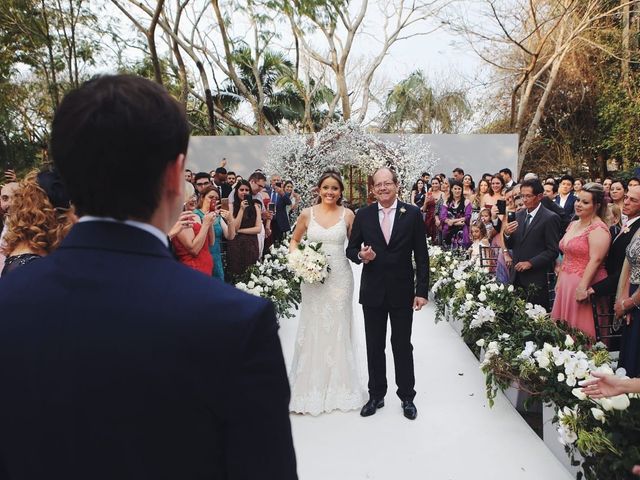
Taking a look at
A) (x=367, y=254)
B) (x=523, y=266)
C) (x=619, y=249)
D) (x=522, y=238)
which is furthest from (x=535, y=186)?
(x=367, y=254)

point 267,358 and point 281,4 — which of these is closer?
point 267,358

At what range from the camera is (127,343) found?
2.81 feet

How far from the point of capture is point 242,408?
0.89 metres

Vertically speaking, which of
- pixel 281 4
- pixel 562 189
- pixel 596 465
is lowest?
pixel 596 465

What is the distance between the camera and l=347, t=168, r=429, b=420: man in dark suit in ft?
13.3

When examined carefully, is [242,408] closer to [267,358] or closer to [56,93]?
[267,358]

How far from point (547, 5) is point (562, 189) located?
589 inches

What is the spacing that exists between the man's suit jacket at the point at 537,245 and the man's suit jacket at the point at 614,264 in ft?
1.59

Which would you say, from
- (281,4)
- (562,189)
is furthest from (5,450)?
(281,4)

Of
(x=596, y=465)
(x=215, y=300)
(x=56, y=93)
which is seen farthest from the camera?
(x=56, y=93)

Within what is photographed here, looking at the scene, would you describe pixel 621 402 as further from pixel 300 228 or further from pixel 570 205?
pixel 570 205

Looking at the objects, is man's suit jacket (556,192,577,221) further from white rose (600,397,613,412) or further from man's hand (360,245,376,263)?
white rose (600,397,613,412)

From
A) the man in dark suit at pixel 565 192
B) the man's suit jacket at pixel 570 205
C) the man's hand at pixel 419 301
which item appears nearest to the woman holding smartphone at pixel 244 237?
the man's hand at pixel 419 301

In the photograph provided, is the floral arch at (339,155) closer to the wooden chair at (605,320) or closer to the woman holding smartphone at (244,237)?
the woman holding smartphone at (244,237)
